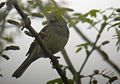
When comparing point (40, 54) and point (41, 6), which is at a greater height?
point (41, 6)

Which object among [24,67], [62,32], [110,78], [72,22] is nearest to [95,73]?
[110,78]

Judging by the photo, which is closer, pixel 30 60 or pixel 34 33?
pixel 34 33

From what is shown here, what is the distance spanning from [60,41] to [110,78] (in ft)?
2.22

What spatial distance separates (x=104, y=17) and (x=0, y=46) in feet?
1.58

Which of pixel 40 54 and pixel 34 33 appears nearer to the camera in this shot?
pixel 34 33

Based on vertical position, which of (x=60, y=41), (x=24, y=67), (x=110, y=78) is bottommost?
(x=110, y=78)

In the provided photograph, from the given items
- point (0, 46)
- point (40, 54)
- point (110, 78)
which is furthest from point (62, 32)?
point (110, 78)

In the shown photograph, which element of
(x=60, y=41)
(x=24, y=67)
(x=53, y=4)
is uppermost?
(x=53, y=4)

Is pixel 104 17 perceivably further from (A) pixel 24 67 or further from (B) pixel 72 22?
(A) pixel 24 67

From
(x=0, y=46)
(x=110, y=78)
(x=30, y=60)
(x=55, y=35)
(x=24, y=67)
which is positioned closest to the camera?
(x=110, y=78)

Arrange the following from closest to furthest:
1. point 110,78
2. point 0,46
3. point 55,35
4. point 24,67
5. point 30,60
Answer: point 110,78 → point 0,46 → point 24,67 → point 30,60 → point 55,35

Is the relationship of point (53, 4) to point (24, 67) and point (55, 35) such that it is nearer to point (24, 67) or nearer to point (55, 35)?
point (24, 67)

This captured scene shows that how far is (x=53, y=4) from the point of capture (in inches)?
41.3

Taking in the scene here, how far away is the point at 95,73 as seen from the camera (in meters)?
0.92
